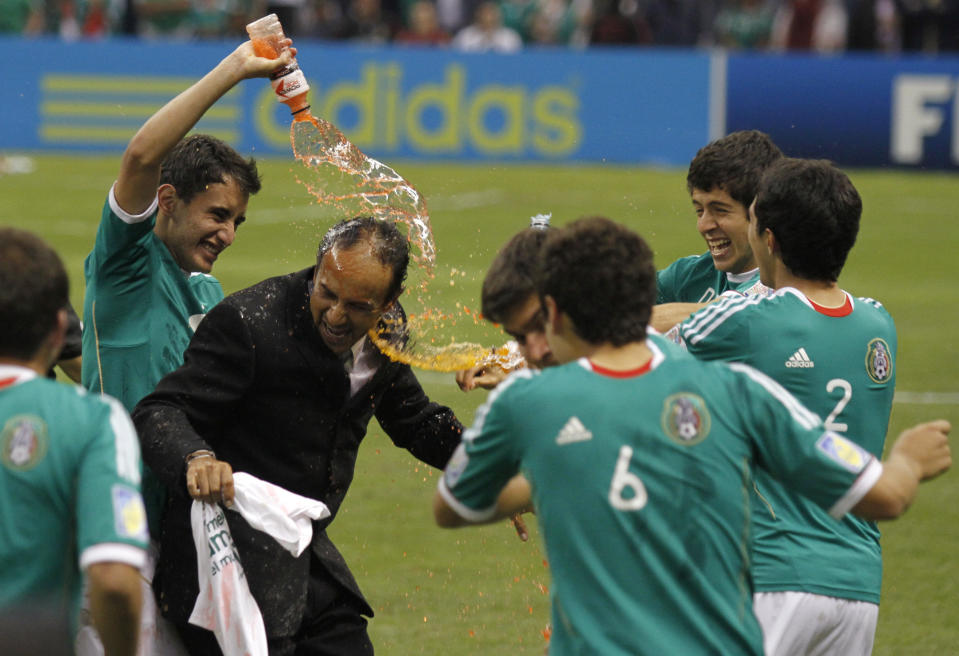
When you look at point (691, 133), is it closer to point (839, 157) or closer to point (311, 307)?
point (839, 157)

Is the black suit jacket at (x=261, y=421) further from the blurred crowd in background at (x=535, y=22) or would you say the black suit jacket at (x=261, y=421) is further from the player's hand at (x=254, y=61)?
the blurred crowd in background at (x=535, y=22)

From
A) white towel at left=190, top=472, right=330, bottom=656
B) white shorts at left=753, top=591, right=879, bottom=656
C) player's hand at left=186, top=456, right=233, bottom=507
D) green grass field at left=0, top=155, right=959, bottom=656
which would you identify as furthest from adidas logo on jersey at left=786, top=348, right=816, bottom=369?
green grass field at left=0, top=155, right=959, bottom=656

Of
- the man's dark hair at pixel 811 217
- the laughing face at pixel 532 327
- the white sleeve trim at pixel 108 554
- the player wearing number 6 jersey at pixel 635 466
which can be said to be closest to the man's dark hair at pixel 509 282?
the laughing face at pixel 532 327

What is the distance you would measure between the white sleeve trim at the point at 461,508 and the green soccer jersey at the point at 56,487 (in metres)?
0.68

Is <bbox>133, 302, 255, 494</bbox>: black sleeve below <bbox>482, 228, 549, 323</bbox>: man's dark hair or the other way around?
below

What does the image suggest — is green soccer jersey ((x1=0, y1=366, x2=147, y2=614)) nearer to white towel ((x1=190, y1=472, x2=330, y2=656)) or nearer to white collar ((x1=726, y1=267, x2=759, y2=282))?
white towel ((x1=190, y1=472, x2=330, y2=656))

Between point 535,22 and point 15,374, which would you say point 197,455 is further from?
point 535,22

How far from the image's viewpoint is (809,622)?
4227 millimetres

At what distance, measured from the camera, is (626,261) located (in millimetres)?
3316

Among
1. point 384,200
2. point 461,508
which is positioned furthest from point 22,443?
point 384,200

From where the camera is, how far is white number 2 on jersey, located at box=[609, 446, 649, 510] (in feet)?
10.5

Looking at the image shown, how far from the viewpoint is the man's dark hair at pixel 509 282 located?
377 cm

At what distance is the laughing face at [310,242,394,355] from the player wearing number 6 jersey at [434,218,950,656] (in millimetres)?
1105

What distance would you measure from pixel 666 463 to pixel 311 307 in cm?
160
